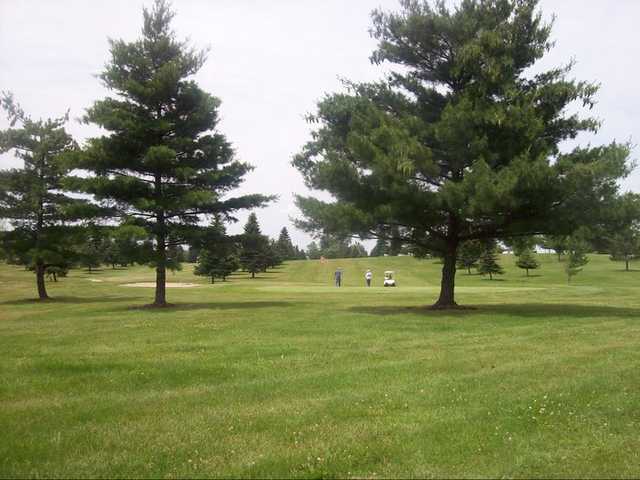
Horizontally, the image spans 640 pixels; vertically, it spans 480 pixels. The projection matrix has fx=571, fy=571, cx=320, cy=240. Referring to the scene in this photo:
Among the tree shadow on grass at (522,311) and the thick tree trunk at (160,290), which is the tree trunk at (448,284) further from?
the thick tree trunk at (160,290)

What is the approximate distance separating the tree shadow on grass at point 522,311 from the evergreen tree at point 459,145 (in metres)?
1.50

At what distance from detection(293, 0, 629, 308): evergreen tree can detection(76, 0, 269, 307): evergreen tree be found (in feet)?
16.2

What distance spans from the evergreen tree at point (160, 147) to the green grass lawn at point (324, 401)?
828 cm

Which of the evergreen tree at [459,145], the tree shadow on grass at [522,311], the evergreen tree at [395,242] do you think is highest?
the evergreen tree at [459,145]

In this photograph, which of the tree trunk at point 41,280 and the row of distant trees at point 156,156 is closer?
the row of distant trees at point 156,156

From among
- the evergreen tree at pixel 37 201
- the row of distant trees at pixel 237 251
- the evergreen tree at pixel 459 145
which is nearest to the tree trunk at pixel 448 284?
the evergreen tree at pixel 459 145

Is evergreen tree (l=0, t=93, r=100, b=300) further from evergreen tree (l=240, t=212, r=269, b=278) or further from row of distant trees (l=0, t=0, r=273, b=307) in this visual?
evergreen tree (l=240, t=212, r=269, b=278)

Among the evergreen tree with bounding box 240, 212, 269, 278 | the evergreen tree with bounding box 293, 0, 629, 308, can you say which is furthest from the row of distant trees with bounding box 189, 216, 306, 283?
the evergreen tree with bounding box 293, 0, 629, 308

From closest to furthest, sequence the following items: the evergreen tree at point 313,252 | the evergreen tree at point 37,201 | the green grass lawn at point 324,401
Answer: the green grass lawn at point 324,401 → the evergreen tree at point 37,201 → the evergreen tree at point 313,252

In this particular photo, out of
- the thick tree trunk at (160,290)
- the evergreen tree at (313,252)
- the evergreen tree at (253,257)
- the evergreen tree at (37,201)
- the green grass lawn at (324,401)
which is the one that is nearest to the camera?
the green grass lawn at (324,401)

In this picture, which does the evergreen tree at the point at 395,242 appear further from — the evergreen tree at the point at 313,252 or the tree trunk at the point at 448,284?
the evergreen tree at the point at 313,252

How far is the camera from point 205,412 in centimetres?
712

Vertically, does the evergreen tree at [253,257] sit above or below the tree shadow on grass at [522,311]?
above

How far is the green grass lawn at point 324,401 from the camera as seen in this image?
5531 mm
